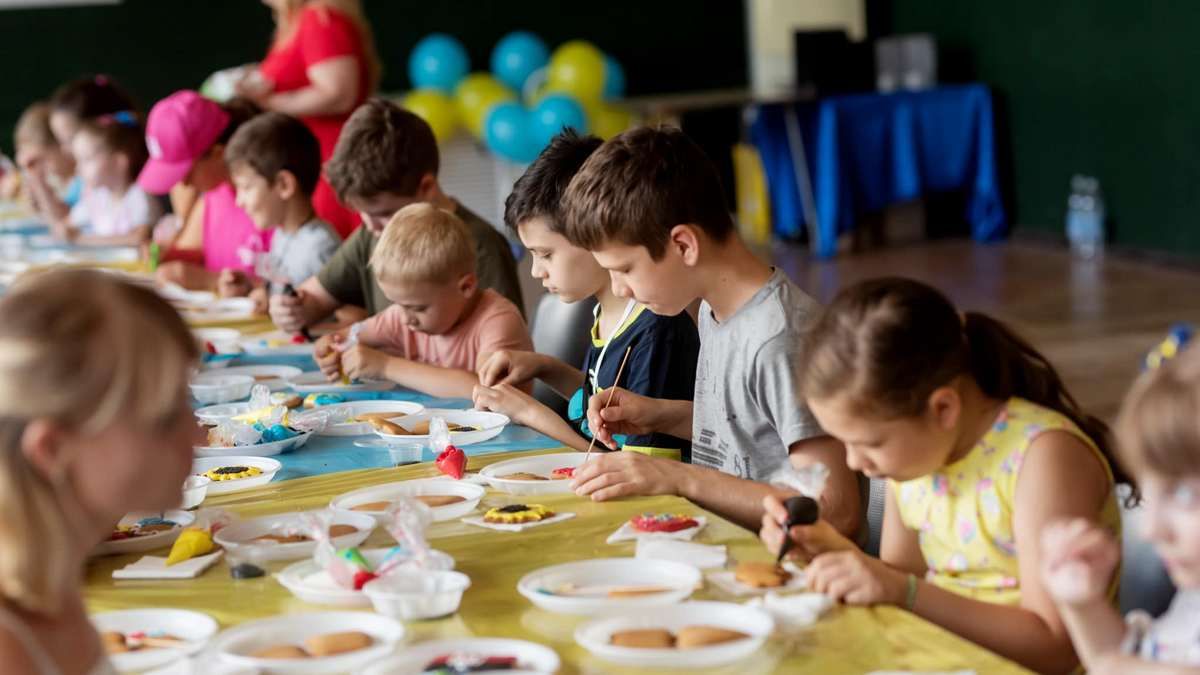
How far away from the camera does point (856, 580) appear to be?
154 cm

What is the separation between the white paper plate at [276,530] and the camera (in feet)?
5.96

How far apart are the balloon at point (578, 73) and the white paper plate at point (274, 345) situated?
5.64 metres

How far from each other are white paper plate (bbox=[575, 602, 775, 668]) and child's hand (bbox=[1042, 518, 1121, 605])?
295mm

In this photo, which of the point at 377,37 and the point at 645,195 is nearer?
the point at 645,195

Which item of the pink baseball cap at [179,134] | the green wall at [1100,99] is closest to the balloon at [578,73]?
the green wall at [1100,99]

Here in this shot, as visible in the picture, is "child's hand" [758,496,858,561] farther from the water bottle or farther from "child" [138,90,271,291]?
the water bottle

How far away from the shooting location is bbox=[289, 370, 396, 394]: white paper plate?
9.77ft

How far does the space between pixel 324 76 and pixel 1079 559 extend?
12.1 feet

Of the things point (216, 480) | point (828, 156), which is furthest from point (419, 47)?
point (216, 480)

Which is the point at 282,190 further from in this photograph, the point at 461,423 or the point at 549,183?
the point at 461,423

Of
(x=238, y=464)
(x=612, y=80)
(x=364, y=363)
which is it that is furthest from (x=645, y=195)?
(x=612, y=80)

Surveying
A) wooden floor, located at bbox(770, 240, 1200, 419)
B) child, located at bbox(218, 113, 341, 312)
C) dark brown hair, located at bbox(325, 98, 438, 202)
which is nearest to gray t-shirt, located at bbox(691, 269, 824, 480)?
dark brown hair, located at bbox(325, 98, 438, 202)

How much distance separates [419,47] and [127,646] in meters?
8.51

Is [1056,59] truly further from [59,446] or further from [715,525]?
[59,446]
